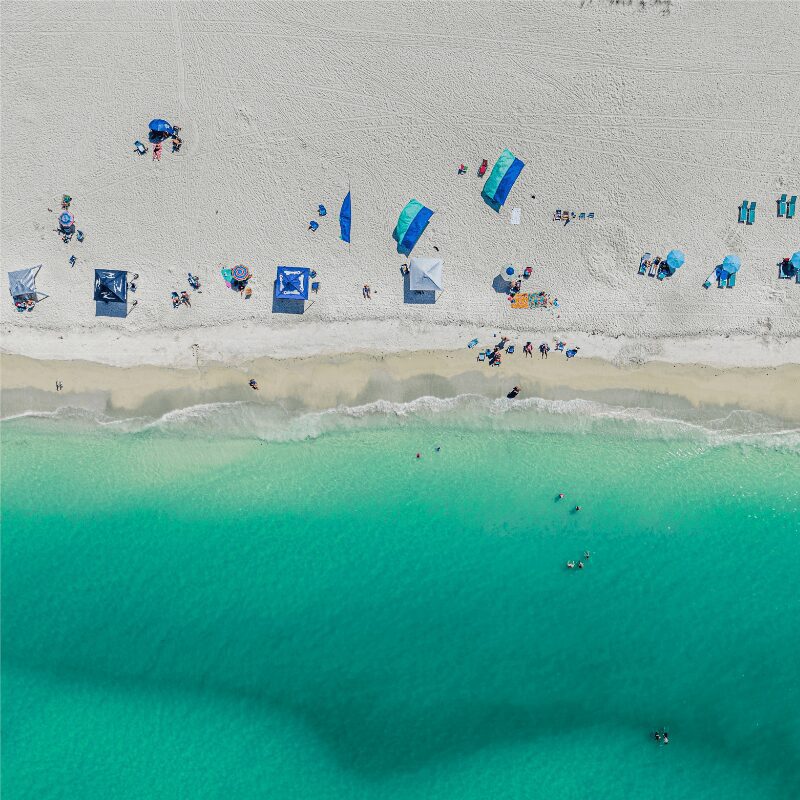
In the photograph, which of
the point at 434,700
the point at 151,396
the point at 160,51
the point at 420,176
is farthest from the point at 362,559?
the point at 160,51

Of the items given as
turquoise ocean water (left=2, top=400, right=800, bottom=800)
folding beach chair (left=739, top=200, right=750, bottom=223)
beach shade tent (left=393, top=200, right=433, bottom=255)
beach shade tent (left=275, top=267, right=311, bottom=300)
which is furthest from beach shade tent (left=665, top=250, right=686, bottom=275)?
beach shade tent (left=275, top=267, right=311, bottom=300)

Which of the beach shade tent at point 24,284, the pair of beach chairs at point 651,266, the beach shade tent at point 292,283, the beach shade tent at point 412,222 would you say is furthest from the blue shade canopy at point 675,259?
the beach shade tent at point 24,284

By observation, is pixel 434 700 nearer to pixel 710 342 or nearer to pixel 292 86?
pixel 710 342

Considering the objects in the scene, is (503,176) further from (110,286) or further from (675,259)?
(110,286)

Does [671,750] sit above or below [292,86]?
below

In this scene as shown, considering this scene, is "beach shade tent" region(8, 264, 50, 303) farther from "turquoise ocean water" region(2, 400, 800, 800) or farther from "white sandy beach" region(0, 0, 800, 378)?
"turquoise ocean water" region(2, 400, 800, 800)

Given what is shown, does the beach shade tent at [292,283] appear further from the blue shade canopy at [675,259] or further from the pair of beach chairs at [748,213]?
the pair of beach chairs at [748,213]
